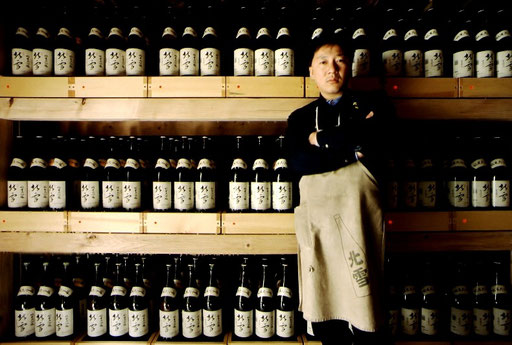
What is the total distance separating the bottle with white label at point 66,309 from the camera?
125 cm

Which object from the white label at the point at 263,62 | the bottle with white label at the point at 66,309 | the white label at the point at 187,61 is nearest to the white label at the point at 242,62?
the white label at the point at 263,62

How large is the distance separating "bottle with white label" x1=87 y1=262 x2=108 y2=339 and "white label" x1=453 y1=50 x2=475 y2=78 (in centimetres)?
160

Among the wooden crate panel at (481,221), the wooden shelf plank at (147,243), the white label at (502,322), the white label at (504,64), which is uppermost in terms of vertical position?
the white label at (504,64)

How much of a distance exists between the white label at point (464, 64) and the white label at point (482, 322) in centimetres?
89

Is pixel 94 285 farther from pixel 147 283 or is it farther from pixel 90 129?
pixel 90 129

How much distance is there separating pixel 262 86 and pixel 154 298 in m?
0.96

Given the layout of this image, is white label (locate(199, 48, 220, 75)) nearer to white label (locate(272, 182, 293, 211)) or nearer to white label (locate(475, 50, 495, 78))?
white label (locate(272, 182, 293, 211))

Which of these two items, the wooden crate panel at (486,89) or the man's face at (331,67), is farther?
the wooden crate panel at (486,89)

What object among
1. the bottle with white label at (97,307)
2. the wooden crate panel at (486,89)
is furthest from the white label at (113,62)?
the wooden crate panel at (486,89)

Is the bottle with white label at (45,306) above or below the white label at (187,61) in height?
below

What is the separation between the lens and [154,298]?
4.51 ft

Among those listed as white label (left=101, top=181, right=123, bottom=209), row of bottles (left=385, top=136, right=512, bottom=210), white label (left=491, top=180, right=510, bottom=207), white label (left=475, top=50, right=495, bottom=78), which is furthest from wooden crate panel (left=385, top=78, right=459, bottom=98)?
white label (left=101, top=181, right=123, bottom=209)

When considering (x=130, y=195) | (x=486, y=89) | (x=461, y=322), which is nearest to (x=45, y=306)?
(x=130, y=195)

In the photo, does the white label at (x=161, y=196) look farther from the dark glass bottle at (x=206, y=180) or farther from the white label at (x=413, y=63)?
the white label at (x=413, y=63)
